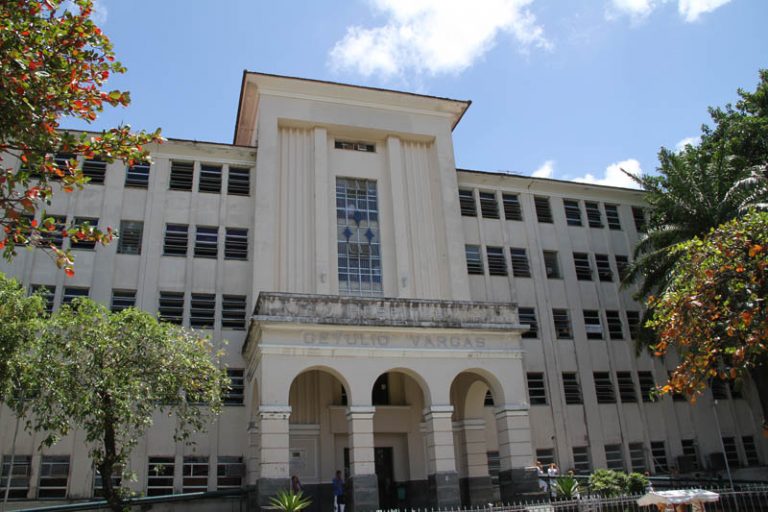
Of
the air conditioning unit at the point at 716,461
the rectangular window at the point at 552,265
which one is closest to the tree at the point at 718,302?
the rectangular window at the point at 552,265

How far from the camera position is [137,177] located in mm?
25328

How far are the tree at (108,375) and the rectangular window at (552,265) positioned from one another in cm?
1705

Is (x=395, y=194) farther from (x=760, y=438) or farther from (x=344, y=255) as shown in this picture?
(x=760, y=438)

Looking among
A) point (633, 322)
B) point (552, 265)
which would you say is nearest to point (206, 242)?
point (552, 265)

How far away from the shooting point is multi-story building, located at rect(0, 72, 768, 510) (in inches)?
765

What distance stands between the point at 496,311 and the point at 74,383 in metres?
12.7

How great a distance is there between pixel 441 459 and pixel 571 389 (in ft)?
33.4

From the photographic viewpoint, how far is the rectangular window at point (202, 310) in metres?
23.7

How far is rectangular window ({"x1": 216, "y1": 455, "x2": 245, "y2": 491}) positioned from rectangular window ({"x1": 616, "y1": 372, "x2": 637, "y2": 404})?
16.2 metres

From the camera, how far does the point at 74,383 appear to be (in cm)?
1509

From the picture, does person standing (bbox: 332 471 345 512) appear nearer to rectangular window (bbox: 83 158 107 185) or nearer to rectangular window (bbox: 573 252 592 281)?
rectangular window (bbox: 83 158 107 185)

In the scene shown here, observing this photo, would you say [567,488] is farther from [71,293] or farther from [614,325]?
[71,293]

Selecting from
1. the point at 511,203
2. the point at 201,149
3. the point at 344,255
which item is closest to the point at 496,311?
the point at 344,255

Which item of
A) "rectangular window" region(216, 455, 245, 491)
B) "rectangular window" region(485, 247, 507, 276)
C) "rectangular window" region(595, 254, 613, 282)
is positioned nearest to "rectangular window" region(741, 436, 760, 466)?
"rectangular window" region(595, 254, 613, 282)
